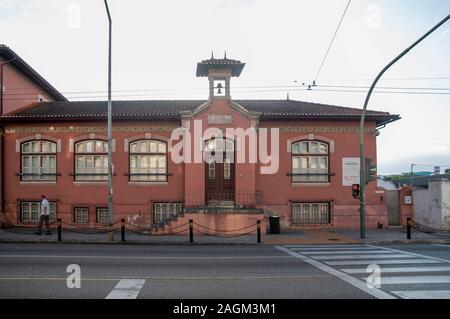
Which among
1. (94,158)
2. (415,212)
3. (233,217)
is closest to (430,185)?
(415,212)

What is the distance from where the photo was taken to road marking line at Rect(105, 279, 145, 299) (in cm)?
773


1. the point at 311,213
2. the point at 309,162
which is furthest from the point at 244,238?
the point at 309,162

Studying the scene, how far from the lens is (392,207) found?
79.2 ft

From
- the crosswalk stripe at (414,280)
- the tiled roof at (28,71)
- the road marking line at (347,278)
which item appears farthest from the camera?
the tiled roof at (28,71)

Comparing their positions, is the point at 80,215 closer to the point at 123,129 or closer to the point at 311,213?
the point at 123,129

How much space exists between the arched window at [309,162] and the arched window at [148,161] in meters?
7.09

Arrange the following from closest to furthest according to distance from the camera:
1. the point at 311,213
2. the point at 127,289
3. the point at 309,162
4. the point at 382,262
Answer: the point at 127,289 → the point at 382,262 → the point at 311,213 → the point at 309,162

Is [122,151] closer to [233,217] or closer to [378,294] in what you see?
[233,217]

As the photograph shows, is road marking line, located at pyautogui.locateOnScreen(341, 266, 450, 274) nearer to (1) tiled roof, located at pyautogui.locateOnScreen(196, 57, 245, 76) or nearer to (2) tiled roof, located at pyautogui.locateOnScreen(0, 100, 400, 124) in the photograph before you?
(2) tiled roof, located at pyautogui.locateOnScreen(0, 100, 400, 124)

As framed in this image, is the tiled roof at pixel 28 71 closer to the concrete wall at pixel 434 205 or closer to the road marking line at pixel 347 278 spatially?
the road marking line at pixel 347 278

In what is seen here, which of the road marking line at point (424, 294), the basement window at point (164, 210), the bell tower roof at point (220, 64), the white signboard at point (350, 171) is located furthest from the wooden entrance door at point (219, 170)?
the road marking line at point (424, 294)

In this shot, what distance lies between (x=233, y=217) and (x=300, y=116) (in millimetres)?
6624

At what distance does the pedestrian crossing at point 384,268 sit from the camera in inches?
327

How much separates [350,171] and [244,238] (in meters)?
7.79
